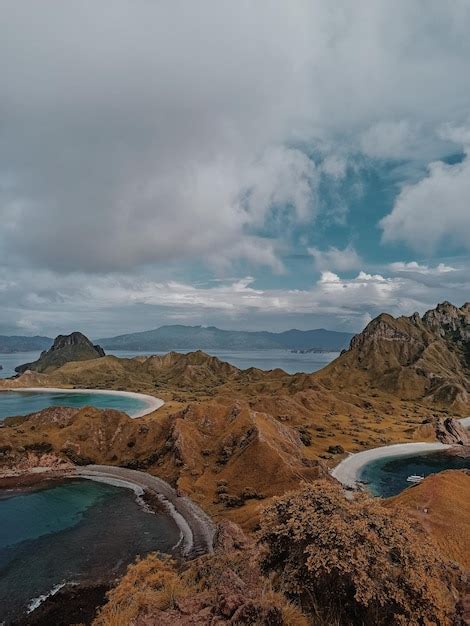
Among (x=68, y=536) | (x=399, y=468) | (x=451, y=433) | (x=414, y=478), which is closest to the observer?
(x=68, y=536)

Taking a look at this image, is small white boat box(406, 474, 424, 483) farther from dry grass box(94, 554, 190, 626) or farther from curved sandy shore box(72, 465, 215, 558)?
dry grass box(94, 554, 190, 626)

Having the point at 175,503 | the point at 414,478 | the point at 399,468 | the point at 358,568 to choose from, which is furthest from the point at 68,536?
the point at 399,468

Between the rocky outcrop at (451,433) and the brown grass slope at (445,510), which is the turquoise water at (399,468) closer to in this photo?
the rocky outcrop at (451,433)

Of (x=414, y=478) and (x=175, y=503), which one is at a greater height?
(x=175, y=503)

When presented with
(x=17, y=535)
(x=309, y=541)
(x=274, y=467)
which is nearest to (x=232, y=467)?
(x=274, y=467)

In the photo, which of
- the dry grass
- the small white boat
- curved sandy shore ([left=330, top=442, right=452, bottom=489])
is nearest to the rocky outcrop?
curved sandy shore ([left=330, top=442, right=452, bottom=489])

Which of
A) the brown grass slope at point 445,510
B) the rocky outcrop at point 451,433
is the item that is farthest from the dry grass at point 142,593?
the rocky outcrop at point 451,433

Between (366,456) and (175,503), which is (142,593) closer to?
(175,503)
